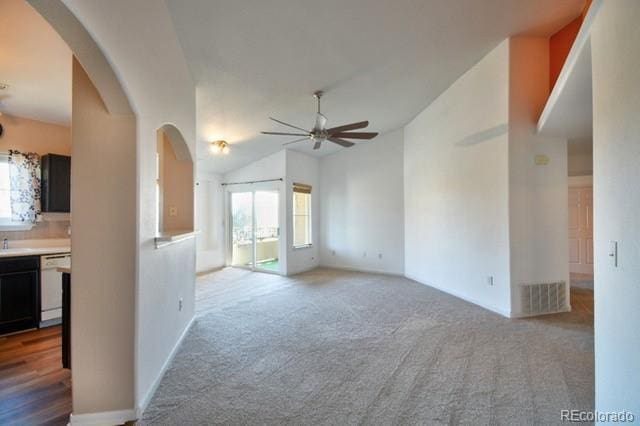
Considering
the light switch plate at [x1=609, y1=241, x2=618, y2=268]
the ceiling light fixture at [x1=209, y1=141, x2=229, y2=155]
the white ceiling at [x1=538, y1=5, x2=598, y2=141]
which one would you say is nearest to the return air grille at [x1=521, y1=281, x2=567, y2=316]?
the white ceiling at [x1=538, y1=5, x2=598, y2=141]

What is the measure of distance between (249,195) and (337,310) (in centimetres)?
398

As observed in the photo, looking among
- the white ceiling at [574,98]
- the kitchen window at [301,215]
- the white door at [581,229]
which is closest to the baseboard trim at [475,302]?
the white ceiling at [574,98]

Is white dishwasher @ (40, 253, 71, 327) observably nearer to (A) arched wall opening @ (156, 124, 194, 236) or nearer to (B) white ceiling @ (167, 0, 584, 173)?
(A) arched wall opening @ (156, 124, 194, 236)

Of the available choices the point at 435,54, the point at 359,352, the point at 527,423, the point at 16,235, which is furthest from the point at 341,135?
the point at 16,235

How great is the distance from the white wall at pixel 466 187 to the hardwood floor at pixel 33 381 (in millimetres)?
4653

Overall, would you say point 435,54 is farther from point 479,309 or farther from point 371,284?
point 371,284

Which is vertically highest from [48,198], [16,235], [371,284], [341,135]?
[341,135]

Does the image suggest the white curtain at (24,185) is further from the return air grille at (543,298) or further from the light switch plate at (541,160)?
the light switch plate at (541,160)

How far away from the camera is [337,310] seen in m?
4.04

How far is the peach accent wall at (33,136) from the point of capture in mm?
3666

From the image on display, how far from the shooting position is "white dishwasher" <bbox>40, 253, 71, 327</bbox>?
343cm

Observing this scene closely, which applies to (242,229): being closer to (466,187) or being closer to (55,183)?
(55,183)

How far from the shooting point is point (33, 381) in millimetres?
2316

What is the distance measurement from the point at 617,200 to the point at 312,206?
20.2ft
